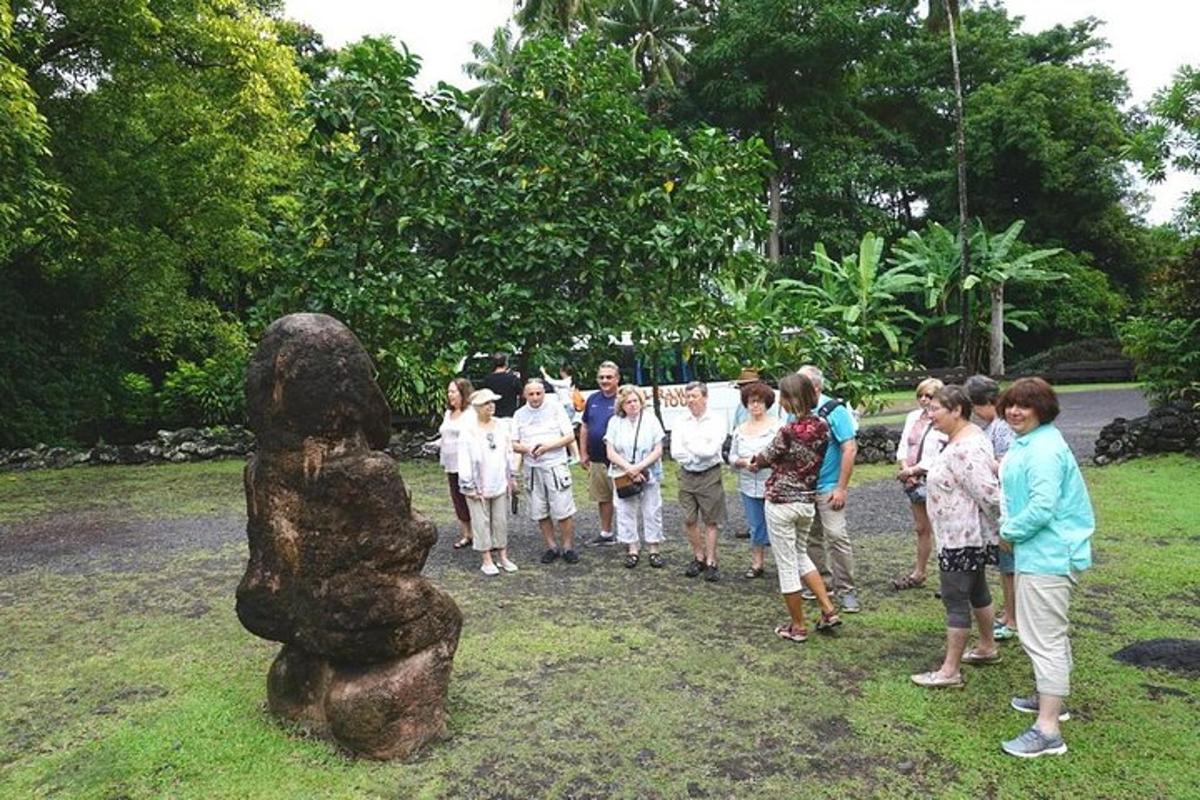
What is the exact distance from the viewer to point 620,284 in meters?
9.03

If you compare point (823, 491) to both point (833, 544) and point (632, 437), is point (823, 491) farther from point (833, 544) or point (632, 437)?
point (632, 437)

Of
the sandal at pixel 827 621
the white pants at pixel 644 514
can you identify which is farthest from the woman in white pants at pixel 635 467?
the sandal at pixel 827 621

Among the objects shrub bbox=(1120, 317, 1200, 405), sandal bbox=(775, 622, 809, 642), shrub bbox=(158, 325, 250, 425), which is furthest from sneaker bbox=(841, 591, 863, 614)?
shrub bbox=(158, 325, 250, 425)

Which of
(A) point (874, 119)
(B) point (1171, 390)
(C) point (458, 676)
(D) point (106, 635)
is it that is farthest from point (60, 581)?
(A) point (874, 119)

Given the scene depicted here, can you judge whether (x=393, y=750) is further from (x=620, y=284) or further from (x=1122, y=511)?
(x=1122, y=511)

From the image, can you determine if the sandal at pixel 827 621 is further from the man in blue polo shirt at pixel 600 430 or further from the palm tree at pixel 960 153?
the palm tree at pixel 960 153

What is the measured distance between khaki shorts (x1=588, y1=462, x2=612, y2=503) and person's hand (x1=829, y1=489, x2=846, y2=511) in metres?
2.46

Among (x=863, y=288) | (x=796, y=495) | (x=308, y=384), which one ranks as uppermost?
(x=863, y=288)

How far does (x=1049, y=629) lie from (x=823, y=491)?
2.03m

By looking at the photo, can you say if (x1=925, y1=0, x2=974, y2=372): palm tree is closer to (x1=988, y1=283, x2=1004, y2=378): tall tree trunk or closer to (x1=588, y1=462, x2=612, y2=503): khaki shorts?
(x1=988, y1=283, x2=1004, y2=378): tall tree trunk

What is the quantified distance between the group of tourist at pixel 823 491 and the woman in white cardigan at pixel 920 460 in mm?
14

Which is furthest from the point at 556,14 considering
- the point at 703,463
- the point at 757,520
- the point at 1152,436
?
the point at 757,520

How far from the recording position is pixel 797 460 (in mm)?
5020

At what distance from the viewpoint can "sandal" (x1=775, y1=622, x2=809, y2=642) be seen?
505 centimetres
